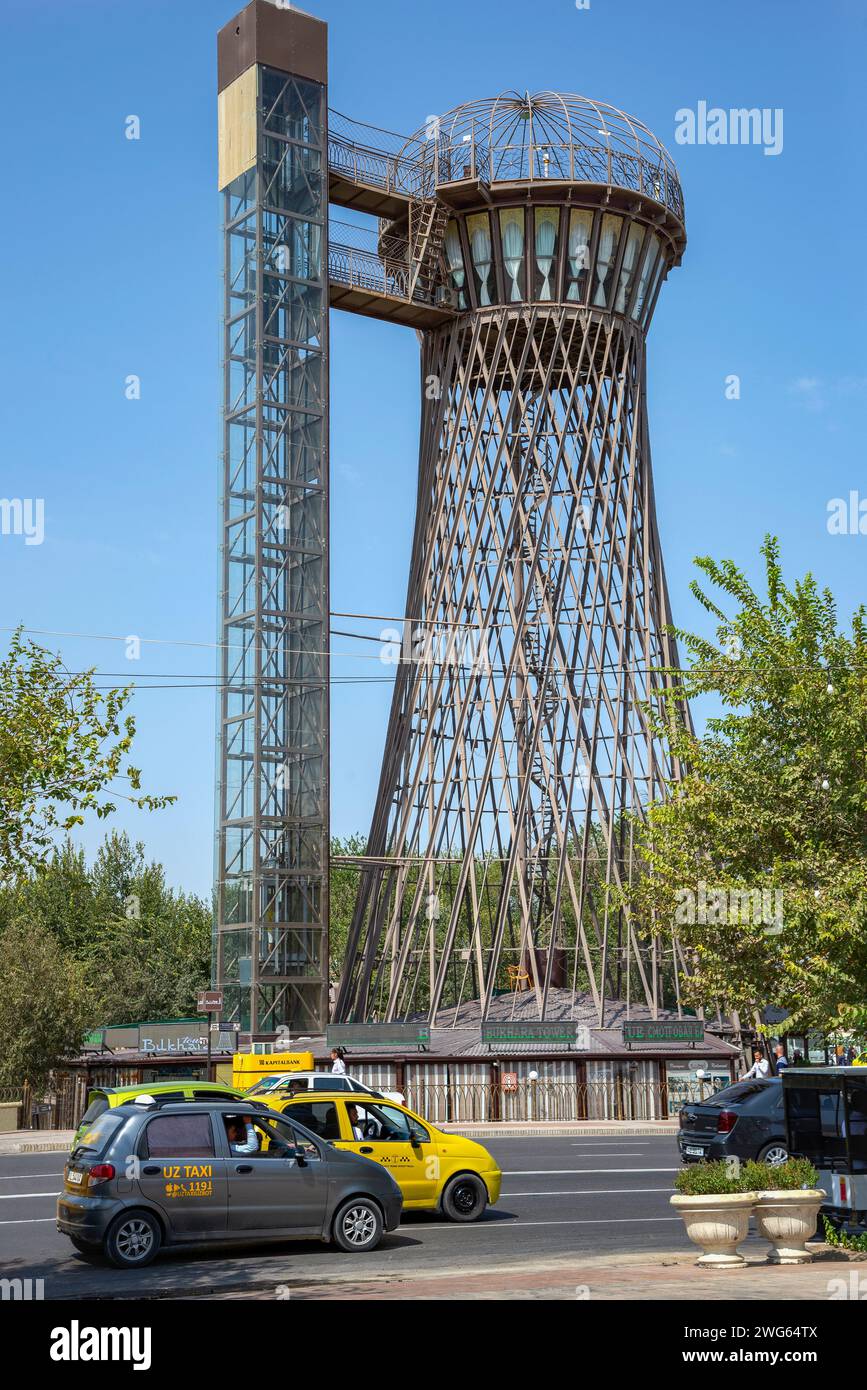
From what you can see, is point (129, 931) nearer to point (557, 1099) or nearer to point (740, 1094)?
point (557, 1099)

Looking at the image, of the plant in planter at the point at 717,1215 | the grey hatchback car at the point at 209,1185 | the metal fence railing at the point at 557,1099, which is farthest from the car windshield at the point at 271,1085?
the metal fence railing at the point at 557,1099

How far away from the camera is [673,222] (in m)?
54.6

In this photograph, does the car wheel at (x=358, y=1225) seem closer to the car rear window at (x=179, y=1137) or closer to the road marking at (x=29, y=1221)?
the car rear window at (x=179, y=1137)

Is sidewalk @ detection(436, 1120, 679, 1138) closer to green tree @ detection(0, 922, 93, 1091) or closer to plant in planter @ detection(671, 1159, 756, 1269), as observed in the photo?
green tree @ detection(0, 922, 93, 1091)

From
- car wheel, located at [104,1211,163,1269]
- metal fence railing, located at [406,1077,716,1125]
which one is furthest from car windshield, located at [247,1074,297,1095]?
metal fence railing, located at [406,1077,716,1125]

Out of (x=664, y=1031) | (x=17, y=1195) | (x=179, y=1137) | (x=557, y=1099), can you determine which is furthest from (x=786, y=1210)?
(x=664, y=1031)

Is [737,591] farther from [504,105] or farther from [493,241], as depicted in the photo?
[504,105]

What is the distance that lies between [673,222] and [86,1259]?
46.0m

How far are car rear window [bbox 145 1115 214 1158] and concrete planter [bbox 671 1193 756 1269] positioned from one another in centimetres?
487

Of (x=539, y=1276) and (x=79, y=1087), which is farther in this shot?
(x=79, y=1087)

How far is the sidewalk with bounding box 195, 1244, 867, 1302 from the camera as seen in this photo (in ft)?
40.7
